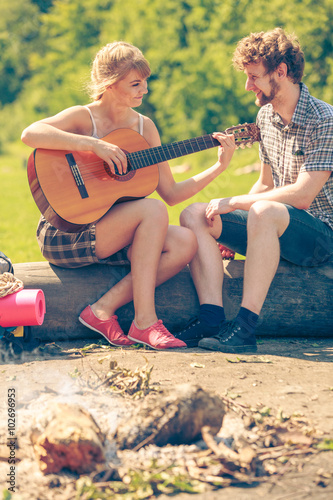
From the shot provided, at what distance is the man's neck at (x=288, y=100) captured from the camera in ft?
12.3

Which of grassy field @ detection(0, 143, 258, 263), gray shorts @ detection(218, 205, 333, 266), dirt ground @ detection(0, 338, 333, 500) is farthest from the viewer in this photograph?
grassy field @ detection(0, 143, 258, 263)

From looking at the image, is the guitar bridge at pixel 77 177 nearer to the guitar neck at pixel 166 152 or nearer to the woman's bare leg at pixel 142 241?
the woman's bare leg at pixel 142 241

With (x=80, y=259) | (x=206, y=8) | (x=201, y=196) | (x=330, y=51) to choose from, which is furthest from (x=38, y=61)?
(x=80, y=259)

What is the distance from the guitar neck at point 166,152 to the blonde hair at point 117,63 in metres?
0.42

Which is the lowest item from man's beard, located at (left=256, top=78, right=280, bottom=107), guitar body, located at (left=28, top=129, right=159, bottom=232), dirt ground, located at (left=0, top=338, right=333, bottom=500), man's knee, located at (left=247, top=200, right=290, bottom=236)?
dirt ground, located at (left=0, top=338, right=333, bottom=500)

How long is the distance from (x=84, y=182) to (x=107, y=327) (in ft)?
2.67

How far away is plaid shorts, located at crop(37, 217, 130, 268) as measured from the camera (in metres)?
3.69

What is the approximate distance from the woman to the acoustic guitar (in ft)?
0.22

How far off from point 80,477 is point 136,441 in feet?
0.83

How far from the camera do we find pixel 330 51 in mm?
14219

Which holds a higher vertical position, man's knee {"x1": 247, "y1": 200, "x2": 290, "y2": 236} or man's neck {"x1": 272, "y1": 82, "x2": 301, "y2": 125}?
man's neck {"x1": 272, "y1": 82, "x2": 301, "y2": 125}

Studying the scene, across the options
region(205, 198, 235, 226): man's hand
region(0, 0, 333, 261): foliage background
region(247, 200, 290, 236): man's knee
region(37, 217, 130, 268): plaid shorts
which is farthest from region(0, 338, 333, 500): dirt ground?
region(0, 0, 333, 261): foliage background

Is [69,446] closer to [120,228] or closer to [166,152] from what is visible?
[120,228]

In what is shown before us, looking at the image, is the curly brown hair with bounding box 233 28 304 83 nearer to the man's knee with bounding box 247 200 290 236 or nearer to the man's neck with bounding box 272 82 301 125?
the man's neck with bounding box 272 82 301 125
